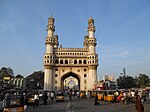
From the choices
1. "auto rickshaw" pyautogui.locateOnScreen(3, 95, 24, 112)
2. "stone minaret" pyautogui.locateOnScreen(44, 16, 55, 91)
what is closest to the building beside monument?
"stone minaret" pyautogui.locateOnScreen(44, 16, 55, 91)

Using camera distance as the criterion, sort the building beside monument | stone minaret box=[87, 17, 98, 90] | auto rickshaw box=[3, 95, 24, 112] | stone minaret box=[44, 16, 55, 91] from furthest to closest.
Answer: the building beside monument < stone minaret box=[87, 17, 98, 90] < stone minaret box=[44, 16, 55, 91] < auto rickshaw box=[3, 95, 24, 112]

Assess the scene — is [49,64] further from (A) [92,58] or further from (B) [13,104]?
(B) [13,104]

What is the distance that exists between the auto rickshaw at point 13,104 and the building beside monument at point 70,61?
144 ft

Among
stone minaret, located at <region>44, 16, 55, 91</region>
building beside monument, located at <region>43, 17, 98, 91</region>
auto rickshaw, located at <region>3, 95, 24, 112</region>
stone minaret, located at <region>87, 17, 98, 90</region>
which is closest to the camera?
auto rickshaw, located at <region>3, 95, 24, 112</region>

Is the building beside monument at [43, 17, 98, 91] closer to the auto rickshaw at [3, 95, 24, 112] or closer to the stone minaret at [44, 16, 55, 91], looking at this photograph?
the stone minaret at [44, 16, 55, 91]

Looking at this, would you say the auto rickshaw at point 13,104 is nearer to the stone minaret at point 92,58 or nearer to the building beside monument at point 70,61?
the stone minaret at point 92,58

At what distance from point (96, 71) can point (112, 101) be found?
110 ft

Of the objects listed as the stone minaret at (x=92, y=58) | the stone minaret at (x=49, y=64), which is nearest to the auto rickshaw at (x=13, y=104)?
the stone minaret at (x=49, y=64)

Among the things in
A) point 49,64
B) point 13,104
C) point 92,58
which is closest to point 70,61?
point 49,64

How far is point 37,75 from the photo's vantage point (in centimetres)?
9119

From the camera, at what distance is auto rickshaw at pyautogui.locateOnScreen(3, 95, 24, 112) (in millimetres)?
11219

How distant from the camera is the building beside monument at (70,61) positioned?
5612cm

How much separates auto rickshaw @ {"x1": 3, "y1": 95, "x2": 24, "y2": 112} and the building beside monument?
4400cm

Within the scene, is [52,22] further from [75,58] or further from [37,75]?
[37,75]
